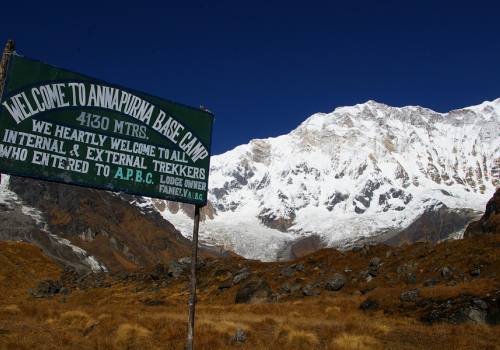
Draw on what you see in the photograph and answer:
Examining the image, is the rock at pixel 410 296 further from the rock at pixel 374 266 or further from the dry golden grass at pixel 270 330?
the rock at pixel 374 266

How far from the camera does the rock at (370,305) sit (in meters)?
29.9

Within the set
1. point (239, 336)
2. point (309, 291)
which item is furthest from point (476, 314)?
point (309, 291)

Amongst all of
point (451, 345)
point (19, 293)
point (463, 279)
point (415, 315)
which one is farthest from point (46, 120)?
point (19, 293)

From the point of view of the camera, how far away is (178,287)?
196ft

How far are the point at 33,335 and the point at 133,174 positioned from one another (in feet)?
34.3

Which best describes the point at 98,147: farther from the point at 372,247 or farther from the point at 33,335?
the point at 372,247

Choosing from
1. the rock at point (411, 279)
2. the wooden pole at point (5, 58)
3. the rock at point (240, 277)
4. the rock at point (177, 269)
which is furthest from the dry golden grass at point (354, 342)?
the rock at point (177, 269)

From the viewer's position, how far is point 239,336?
18453 millimetres

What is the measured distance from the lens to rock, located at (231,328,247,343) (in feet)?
59.9

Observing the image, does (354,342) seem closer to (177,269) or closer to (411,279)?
(411,279)

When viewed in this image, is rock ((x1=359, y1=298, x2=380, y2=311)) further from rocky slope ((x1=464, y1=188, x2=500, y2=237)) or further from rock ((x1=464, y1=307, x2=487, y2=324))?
rocky slope ((x1=464, y1=188, x2=500, y2=237))

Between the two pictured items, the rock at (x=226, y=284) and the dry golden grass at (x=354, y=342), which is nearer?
the dry golden grass at (x=354, y=342)

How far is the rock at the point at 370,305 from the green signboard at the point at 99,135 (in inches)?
775

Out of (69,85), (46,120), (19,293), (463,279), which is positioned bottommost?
(19,293)
